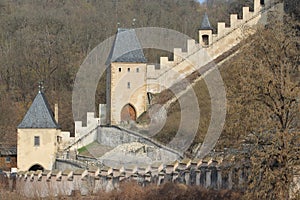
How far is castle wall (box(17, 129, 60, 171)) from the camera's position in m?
40.3

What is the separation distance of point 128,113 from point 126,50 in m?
3.78

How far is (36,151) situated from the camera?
1592 inches

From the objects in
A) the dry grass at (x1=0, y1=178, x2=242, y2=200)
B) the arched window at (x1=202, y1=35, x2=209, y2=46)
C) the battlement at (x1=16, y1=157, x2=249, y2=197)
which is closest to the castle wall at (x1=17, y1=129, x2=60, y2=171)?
the battlement at (x1=16, y1=157, x2=249, y2=197)

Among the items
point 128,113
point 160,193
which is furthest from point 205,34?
point 160,193

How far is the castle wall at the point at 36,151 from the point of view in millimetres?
40312

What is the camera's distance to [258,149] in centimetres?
1741

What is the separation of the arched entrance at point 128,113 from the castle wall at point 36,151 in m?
4.66

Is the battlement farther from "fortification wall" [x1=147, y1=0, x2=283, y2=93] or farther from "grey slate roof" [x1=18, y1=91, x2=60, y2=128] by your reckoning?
"fortification wall" [x1=147, y1=0, x2=283, y2=93]

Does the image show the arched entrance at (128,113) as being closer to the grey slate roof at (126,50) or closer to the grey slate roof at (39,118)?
the grey slate roof at (126,50)

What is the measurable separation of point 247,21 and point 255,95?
29204 mm

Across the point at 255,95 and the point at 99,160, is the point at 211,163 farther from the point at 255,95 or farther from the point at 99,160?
the point at 99,160

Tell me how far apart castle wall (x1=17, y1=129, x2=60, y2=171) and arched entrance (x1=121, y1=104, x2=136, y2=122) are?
466 cm

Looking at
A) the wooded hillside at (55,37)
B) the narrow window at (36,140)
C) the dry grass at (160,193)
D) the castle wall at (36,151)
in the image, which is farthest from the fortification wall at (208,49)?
the dry grass at (160,193)

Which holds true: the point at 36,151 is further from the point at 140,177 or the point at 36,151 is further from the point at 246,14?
the point at 140,177
